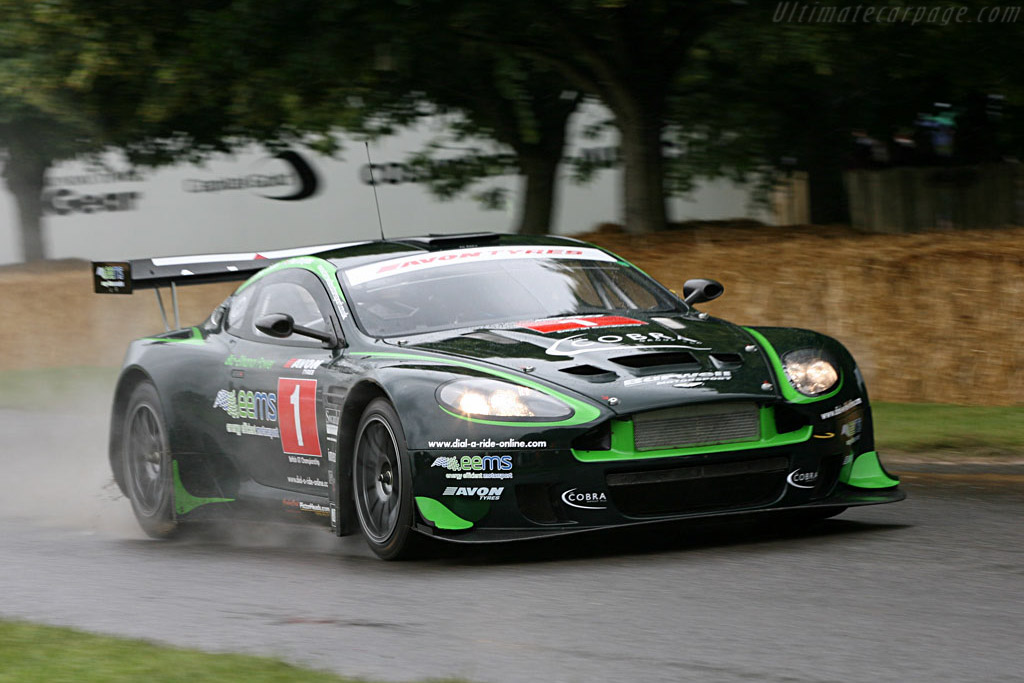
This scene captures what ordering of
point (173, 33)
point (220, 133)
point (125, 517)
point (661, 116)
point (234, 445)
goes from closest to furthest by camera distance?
point (234, 445)
point (125, 517)
point (173, 33)
point (661, 116)
point (220, 133)

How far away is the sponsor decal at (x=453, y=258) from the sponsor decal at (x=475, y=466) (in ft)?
5.20

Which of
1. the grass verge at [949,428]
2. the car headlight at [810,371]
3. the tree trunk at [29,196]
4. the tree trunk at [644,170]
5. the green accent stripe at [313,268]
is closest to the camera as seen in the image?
the car headlight at [810,371]

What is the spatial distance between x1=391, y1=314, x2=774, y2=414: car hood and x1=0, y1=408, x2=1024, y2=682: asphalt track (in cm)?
68

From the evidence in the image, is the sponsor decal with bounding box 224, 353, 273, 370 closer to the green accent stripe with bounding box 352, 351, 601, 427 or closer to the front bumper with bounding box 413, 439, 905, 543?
the green accent stripe with bounding box 352, 351, 601, 427

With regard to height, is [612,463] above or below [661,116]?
below

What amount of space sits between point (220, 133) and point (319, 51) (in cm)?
672

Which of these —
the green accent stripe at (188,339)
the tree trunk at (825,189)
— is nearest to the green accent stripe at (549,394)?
the green accent stripe at (188,339)

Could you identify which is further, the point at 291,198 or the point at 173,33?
the point at 291,198

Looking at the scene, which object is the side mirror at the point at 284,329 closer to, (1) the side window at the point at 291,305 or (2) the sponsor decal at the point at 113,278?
(1) the side window at the point at 291,305

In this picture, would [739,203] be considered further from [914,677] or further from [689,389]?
[914,677]

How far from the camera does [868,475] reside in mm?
6848

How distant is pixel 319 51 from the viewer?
14188 millimetres

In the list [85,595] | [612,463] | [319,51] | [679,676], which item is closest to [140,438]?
[85,595]

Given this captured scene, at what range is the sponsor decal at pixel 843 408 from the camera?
665cm
